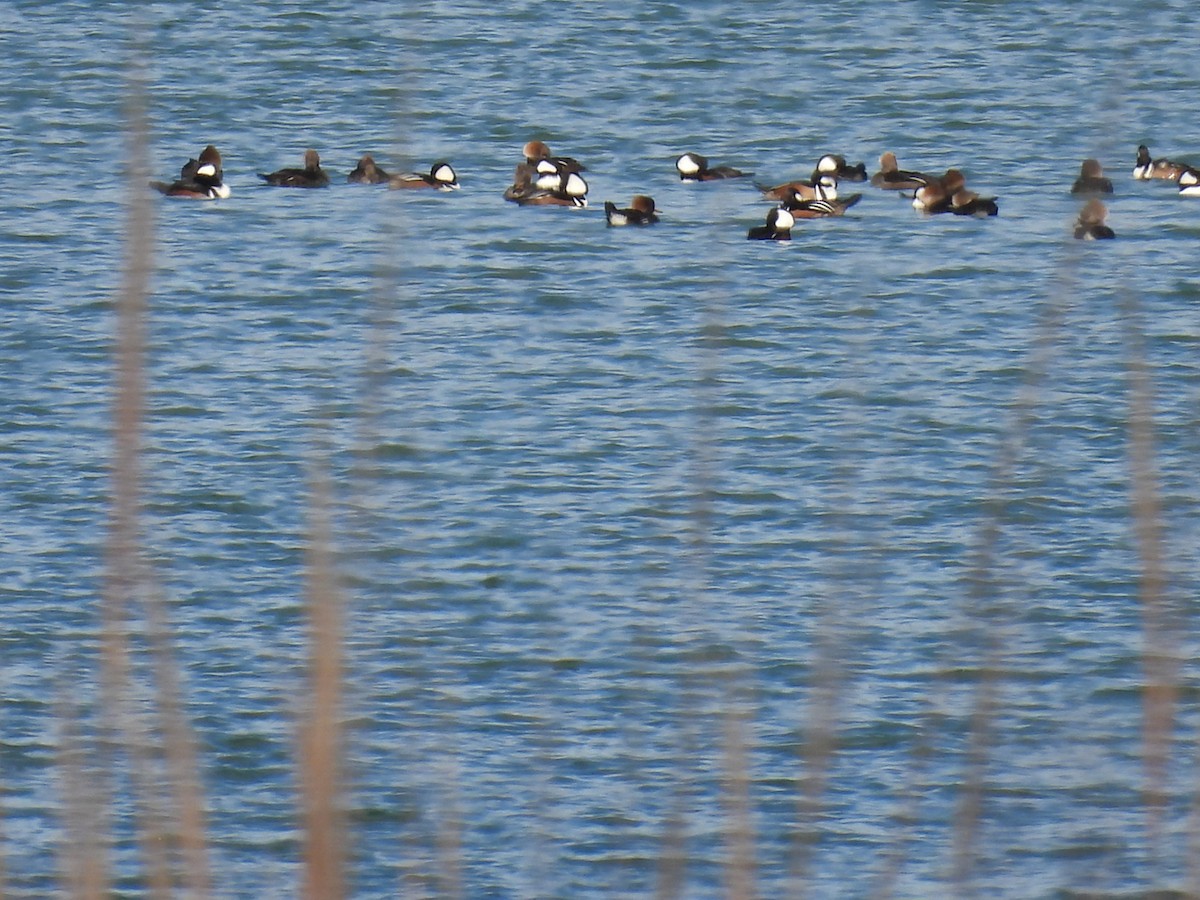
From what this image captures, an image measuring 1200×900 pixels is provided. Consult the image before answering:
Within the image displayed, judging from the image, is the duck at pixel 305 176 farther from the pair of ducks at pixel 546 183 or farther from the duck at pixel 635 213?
the duck at pixel 635 213

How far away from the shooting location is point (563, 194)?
2436cm

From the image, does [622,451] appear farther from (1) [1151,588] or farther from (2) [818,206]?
(1) [1151,588]

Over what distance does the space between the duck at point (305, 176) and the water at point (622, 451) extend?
Answer: 0.62ft

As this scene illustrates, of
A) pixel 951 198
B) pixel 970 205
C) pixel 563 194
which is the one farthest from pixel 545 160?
pixel 970 205

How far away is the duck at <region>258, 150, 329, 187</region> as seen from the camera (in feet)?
81.1

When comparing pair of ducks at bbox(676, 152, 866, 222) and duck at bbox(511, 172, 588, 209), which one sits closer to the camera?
pair of ducks at bbox(676, 152, 866, 222)

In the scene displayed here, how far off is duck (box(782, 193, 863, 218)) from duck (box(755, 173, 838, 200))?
0.07 metres

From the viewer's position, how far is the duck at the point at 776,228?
2289 centimetres

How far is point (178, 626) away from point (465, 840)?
323cm

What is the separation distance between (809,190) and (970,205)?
1460mm

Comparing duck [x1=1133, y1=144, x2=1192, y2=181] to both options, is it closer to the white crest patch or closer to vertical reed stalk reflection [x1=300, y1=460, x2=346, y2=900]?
the white crest patch

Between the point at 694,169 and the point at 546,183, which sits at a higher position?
the point at 694,169

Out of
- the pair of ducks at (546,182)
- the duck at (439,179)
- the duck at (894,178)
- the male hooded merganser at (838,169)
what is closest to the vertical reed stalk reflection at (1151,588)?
the pair of ducks at (546,182)

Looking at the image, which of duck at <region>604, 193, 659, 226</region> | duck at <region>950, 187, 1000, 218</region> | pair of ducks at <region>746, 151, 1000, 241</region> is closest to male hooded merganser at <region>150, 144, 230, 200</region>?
duck at <region>604, 193, 659, 226</region>
